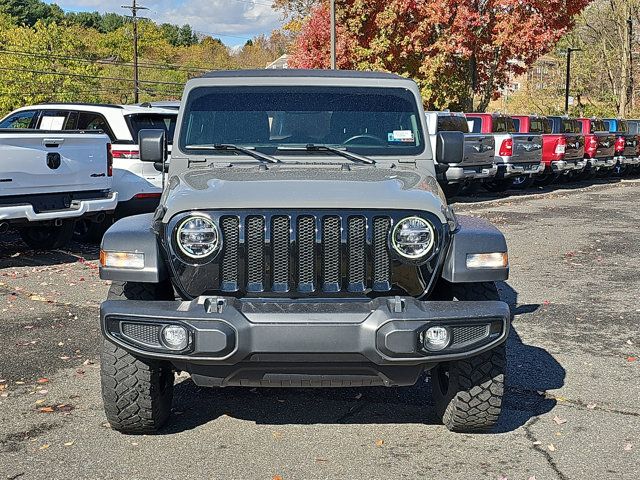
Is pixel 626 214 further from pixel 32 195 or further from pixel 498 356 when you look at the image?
pixel 498 356

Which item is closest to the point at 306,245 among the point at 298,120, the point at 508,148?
the point at 298,120

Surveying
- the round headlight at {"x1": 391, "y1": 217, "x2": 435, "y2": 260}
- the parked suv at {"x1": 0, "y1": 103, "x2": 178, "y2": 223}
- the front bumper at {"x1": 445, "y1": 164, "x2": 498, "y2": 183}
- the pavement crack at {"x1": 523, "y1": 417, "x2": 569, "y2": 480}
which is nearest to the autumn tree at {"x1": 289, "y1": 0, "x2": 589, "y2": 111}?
the front bumper at {"x1": 445, "y1": 164, "x2": 498, "y2": 183}

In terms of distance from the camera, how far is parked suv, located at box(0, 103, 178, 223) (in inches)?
435

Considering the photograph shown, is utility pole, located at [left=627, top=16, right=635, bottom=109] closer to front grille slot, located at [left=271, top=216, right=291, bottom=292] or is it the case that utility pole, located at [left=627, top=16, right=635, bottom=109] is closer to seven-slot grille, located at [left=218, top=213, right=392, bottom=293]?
seven-slot grille, located at [left=218, top=213, right=392, bottom=293]

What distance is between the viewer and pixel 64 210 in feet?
31.6

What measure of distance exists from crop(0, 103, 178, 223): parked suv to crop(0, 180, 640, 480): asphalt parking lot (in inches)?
128

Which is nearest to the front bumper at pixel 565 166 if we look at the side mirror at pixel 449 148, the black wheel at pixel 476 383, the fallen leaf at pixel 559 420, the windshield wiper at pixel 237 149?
the side mirror at pixel 449 148

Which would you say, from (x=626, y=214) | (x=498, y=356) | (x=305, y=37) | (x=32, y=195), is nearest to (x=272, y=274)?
→ (x=498, y=356)

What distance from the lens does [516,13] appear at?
2359 cm

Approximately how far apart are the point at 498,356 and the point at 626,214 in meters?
13.2

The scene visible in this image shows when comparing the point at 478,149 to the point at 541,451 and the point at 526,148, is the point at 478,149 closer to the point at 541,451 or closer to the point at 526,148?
the point at 526,148

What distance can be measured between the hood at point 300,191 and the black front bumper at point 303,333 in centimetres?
46

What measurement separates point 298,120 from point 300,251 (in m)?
1.45

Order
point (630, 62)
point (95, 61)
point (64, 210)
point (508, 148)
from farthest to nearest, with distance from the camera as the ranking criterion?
point (95, 61) < point (630, 62) < point (508, 148) < point (64, 210)
